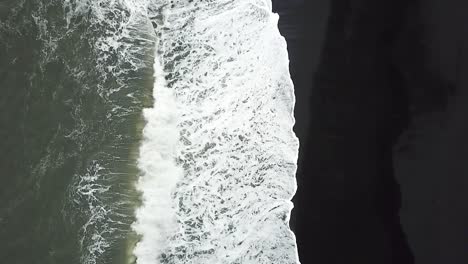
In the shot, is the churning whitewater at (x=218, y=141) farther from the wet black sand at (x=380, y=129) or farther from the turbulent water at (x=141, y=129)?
the wet black sand at (x=380, y=129)

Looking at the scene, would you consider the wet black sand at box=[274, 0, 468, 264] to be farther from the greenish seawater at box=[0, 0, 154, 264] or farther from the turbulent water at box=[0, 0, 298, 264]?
the greenish seawater at box=[0, 0, 154, 264]

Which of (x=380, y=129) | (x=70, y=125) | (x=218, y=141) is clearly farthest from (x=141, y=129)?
(x=380, y=129)

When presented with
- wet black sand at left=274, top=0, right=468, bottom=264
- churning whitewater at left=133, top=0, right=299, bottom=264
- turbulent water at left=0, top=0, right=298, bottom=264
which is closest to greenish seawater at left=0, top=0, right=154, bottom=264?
turbulent water at left=0, top=0, right=298, bottom=264

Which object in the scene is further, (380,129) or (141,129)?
(141,129)

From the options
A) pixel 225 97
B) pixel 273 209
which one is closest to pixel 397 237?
pixel 273 209

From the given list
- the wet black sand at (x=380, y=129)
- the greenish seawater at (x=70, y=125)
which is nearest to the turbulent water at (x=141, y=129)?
the greenish seawater at (x=70, y=125)

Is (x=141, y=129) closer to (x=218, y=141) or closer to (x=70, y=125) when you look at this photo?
(x=70, y=125)

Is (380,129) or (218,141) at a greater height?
(380,129)
